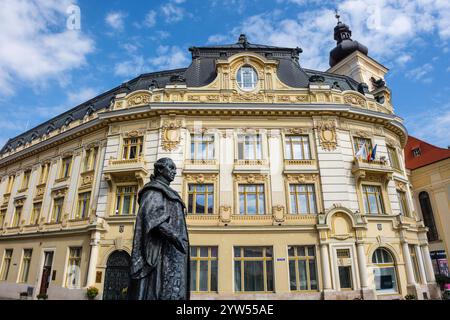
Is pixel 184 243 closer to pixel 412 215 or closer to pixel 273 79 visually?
pixel 273 79

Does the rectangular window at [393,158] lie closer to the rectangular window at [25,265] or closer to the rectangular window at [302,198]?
the rectangular window at [302,198]

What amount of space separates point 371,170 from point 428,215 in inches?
757

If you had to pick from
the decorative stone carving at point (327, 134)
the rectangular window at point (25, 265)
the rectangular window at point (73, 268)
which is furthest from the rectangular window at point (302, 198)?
the rectangular window at point (25, 265)

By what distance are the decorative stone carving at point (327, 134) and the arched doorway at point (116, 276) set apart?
15.0m

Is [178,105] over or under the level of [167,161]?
over

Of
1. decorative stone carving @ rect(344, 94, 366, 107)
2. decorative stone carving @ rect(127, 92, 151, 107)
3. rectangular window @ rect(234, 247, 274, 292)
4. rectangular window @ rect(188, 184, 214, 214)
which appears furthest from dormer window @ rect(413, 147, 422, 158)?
decorative stone carving @ rect(127, 92, 151, 107)

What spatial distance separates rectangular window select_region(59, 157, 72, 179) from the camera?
2341 centimetres

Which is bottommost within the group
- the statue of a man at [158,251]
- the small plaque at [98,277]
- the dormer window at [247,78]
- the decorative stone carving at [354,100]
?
the small plaque at [98,277]

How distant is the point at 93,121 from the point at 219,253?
14.1 metres

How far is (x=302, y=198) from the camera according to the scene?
18547 mm

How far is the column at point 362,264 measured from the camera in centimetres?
1659

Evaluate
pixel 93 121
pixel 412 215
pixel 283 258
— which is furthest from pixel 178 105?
pixel 412 215

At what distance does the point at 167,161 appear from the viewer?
4.93m

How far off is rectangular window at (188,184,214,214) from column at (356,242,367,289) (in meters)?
9.22
